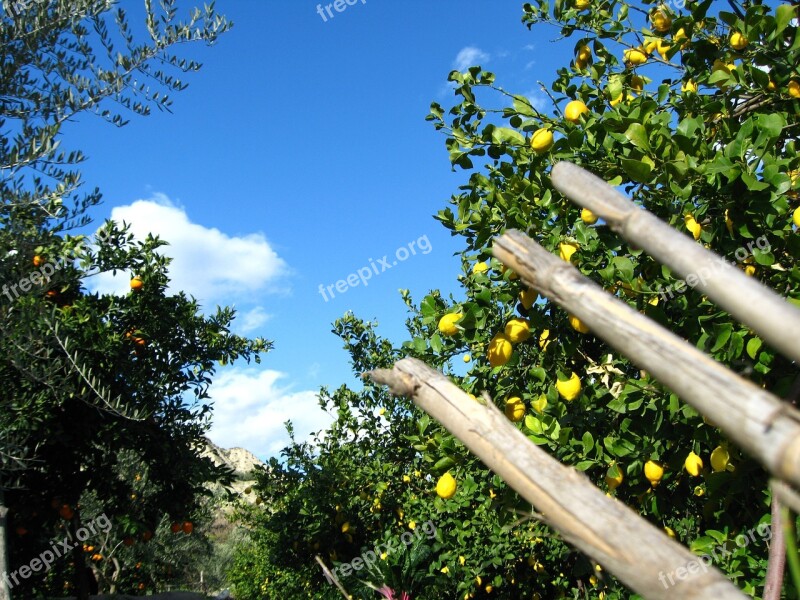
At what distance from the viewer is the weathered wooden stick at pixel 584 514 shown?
76 centimetres

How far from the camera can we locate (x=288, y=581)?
11398 mm

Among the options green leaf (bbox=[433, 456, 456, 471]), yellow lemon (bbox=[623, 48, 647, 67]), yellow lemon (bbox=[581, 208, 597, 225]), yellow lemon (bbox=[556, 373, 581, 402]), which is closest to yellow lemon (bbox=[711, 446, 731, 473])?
yellow lemon (bbox=[556, 373, 581, 402])

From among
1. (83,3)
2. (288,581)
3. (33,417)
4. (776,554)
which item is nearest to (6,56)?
(83,3)

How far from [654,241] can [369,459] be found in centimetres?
811

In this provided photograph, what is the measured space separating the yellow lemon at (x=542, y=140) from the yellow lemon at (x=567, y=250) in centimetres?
40

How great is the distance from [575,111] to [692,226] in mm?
690

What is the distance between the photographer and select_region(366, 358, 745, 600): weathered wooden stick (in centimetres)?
76

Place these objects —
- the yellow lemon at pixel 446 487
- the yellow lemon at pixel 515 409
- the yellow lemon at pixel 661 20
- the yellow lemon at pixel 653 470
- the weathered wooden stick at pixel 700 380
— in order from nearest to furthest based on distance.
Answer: the weathered wooden stick at pixel 700 380 < the yellow lemon at pixel 653 470 < the yellow lemon at pixel 515 409 < the yellow lemon at pixel 446 487 < the yellow lemon at pixel 661 20

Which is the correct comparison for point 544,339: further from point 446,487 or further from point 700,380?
point 700,380

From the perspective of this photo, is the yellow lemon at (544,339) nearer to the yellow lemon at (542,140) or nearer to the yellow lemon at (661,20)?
the yellow lemon at (542,140)

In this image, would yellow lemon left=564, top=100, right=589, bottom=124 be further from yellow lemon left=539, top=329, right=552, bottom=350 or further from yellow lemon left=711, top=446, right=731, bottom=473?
yellow lemon left=711, top=446, right=731, bottom=473

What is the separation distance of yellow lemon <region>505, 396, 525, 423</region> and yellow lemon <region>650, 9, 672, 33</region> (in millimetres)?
2119

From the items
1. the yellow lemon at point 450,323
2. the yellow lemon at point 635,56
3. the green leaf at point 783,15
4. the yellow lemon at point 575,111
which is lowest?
the yellow lemon at point 450,323

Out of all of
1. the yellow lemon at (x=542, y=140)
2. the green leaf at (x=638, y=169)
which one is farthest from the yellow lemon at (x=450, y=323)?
the green leaf at (x=638, y=169)
